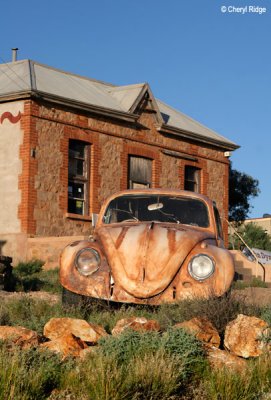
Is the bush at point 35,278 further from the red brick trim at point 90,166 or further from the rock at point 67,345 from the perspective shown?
the rock at point 67,345

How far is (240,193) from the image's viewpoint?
41.2m

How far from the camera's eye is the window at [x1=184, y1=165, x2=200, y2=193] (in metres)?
31.9

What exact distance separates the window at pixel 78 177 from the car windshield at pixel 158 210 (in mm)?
13130

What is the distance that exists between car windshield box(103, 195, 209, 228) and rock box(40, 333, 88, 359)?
4.84 m

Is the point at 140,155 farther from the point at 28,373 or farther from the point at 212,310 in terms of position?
the point at 28,373

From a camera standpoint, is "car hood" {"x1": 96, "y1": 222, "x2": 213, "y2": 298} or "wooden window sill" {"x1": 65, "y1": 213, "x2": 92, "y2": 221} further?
"wooden window sill" {"x1": 65, "y1": 213, "x2": 92, "y2": 221}

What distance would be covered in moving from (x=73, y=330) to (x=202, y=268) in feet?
9.81

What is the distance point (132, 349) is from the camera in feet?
29.1

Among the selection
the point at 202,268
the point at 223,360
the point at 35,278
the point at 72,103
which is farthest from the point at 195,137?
the point at 223,360

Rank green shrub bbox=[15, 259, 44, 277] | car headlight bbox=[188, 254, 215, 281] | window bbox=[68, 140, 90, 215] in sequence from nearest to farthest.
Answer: car headlight bbox=[188, 254, 215, 281]
green shrub bbox=[15, 259, 44, 277]
window bbox=[68, 140, 90, 215]

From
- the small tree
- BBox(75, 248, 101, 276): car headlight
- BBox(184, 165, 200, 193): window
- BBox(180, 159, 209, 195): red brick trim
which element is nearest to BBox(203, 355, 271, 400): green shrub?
BBox(75, 248, 101, 276): car headlight

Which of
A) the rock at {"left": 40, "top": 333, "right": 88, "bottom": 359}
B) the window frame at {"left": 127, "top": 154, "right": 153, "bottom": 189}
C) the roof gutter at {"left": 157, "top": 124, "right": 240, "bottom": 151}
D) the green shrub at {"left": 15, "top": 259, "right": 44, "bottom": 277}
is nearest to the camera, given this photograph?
the rock at {"left": 40, "top": 333, "right": 88, "bottom": 359}

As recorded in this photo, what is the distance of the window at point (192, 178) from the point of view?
1257 inches

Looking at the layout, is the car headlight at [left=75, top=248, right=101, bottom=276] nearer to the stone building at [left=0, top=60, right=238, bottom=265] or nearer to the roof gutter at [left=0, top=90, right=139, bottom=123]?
the stone building at [left=0, top=60, right=238, bottom=265]
